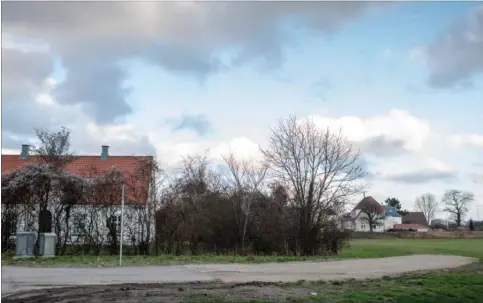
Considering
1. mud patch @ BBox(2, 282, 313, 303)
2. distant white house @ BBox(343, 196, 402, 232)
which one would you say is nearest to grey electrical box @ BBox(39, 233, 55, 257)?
mud patch @ BBox(2, 282, 313, 303)

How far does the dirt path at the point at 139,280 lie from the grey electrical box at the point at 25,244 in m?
6.00

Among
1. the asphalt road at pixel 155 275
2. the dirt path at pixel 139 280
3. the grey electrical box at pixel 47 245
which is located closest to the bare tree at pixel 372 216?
the grey electrical box at pixel 47 245

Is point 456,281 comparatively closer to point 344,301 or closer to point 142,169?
point 344,301

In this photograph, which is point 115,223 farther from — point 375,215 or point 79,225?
point 375,215

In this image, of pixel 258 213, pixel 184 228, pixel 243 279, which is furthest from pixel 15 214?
pixel 243 279

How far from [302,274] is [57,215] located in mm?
15227

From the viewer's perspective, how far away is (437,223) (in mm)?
119562

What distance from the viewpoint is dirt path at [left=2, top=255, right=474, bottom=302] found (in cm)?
1005

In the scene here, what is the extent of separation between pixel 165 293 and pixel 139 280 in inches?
166

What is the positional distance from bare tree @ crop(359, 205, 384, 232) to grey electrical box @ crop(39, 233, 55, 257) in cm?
7421

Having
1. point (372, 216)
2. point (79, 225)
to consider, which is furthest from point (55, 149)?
point (372, 216)

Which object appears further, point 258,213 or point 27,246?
point 258,213

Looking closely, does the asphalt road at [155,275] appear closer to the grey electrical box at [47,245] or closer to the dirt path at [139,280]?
the dirt path at [139,280]

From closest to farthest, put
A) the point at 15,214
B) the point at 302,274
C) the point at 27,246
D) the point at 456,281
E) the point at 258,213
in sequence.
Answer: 1. the point at 456,281
2. the point at 302,274
3. the point at 27,246
4. the point at 15,214
5. the point at 258,213
